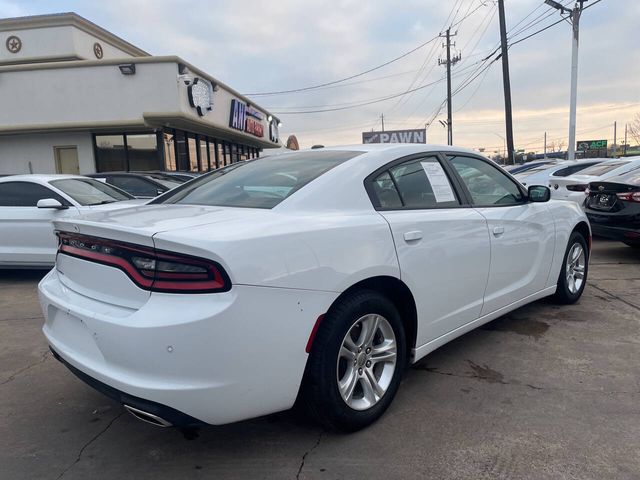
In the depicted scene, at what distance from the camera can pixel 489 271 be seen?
3377 mm

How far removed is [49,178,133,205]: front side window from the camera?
6382 mm

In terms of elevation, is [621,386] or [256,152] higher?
[256,152]

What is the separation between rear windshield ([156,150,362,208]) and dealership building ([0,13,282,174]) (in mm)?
11665

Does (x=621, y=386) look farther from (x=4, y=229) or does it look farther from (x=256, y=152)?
(x=256, y=152)

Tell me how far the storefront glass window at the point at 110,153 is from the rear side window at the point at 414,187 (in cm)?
1482

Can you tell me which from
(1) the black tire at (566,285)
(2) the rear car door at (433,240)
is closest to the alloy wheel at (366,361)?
(2) the rear car door at (433,240)

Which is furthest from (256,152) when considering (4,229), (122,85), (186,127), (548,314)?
(548,314)

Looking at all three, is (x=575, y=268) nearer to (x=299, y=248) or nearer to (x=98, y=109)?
(x=299, y=248)

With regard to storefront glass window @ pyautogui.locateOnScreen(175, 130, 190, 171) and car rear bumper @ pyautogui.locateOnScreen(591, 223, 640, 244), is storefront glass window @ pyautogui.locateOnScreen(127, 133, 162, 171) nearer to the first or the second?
storefront glass window @ pyautogui.locateOnScreen(175, 130, 190, 171)

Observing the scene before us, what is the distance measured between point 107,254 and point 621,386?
3109mm

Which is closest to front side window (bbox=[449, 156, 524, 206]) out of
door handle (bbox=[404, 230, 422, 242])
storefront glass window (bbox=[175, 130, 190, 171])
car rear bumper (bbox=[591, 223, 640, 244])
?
door handle (bbox=[404, 230, 422, 242])

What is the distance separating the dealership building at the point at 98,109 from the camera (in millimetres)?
14289

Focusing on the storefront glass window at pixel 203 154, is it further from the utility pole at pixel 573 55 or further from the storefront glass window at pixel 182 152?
the utility pole at pixel 573 55

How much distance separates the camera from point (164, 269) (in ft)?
6.78
